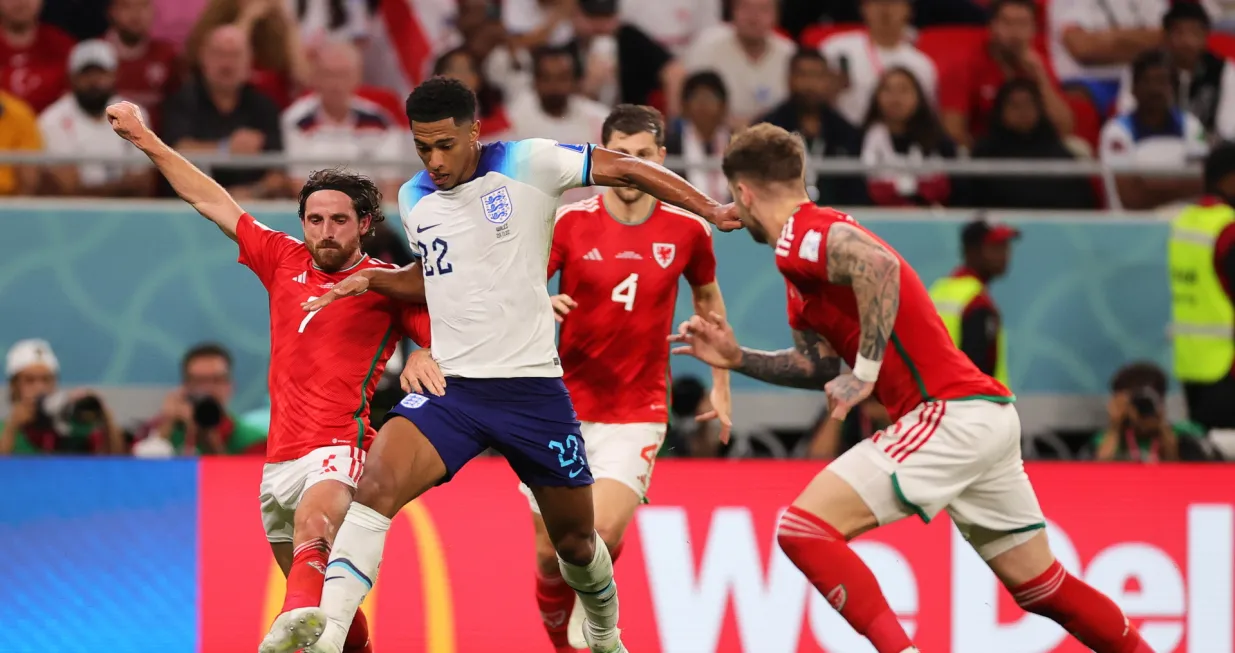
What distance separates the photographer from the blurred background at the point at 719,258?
346 inches

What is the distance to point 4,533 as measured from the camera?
8.78 meters

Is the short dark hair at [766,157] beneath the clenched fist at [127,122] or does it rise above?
beneath

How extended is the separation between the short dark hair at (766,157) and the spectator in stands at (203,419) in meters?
4.34

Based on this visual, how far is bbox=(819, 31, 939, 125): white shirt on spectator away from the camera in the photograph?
1227cm

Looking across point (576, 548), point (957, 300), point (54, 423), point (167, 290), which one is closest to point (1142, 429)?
point (957, 300)

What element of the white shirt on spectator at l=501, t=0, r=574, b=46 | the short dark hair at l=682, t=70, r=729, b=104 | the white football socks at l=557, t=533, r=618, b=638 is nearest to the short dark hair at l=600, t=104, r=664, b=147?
the white football socks at l=557, t=533, r=618, b=638

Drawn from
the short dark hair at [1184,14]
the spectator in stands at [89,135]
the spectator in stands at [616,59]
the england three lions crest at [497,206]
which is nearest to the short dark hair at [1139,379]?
the short dark hair at [1184,14]

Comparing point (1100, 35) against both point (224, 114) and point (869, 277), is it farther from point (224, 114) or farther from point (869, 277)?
point (869, 277)

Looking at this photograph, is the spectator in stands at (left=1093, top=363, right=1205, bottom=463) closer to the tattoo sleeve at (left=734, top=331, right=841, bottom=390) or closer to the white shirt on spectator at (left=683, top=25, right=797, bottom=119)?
the white shirt on spectator at (left=683, top=25, right=797, bottom=119)

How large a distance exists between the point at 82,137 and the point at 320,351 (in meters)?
5.62

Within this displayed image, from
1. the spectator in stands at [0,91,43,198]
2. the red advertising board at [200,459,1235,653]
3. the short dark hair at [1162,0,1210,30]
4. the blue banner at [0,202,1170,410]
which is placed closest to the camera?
the red advertising board at [200,459,1235,653]

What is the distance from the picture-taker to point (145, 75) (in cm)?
1196

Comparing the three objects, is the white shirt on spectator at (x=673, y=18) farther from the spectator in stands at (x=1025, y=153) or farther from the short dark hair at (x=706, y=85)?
the spectator in stands at (x=1025, y=153)

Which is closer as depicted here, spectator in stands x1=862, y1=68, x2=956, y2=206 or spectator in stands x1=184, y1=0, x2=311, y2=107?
spectator in stands x1=862, y1=68, x2=956, y2=206
